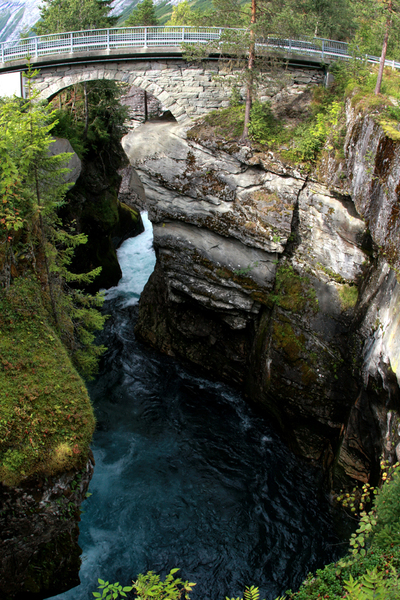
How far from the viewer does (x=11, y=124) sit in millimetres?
10398

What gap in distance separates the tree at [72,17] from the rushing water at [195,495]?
1841 cm

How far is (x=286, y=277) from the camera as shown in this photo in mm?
16266

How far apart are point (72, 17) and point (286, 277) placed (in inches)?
735

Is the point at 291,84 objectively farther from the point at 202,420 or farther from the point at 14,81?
the point at 202,420

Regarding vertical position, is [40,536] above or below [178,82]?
below

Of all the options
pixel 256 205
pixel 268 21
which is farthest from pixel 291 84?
pixel 256 205

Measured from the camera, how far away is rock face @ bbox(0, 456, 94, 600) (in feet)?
29.1

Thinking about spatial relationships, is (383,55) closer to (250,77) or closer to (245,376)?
(250,77)

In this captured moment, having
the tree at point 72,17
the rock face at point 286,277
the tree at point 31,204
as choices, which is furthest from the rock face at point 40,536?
the tree at point 72,17

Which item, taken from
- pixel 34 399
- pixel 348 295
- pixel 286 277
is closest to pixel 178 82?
pixel 286 277

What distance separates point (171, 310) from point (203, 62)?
11.1 metres

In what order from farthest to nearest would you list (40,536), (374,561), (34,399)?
(34,399) → (40,536) → (374,561)

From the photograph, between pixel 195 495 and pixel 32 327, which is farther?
pixel 195 495

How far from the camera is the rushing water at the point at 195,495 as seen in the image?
12.2m
